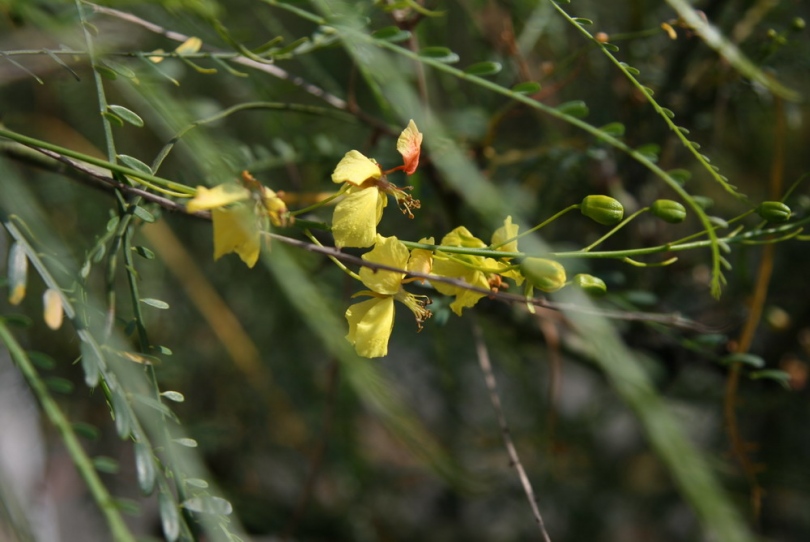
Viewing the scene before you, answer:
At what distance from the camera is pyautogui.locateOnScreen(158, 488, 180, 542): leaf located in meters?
0.24

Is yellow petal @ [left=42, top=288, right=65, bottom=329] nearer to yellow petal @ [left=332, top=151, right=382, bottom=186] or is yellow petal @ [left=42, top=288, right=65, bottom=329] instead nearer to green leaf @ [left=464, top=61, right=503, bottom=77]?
yellow petal @ [left=332, top=151, right=382, bottom=186]

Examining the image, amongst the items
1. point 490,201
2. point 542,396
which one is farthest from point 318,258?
point 542,396

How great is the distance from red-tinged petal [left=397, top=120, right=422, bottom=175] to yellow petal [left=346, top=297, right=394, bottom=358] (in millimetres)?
62

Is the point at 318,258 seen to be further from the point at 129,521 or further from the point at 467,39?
the point at 129,521

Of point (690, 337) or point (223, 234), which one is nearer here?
point (223, 234)

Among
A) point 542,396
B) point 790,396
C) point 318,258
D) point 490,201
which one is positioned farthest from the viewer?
point 542,396

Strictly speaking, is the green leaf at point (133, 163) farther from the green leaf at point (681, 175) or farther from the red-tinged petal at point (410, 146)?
the green leaf at point (681, 175)

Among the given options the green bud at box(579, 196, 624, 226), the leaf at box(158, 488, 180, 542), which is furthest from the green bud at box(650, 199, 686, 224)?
the leaf at box(158, 488, 180, 542)

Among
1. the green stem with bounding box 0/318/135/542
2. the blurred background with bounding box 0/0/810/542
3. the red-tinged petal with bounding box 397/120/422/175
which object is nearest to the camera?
the green stem with bounding box 0/318/135/542

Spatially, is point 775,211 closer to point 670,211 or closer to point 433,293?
point 670,211

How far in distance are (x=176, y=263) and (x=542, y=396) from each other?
0.51 metres

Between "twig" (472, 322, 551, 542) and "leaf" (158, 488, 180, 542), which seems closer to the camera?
"leaf" (158, 488, 180, 542)

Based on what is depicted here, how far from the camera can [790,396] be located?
737mm

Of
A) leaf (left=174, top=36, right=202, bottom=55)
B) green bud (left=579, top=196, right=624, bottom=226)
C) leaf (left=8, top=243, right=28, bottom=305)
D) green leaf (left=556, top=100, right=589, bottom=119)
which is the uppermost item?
leaf (left=174, top=36, right=202, bottom=55)
